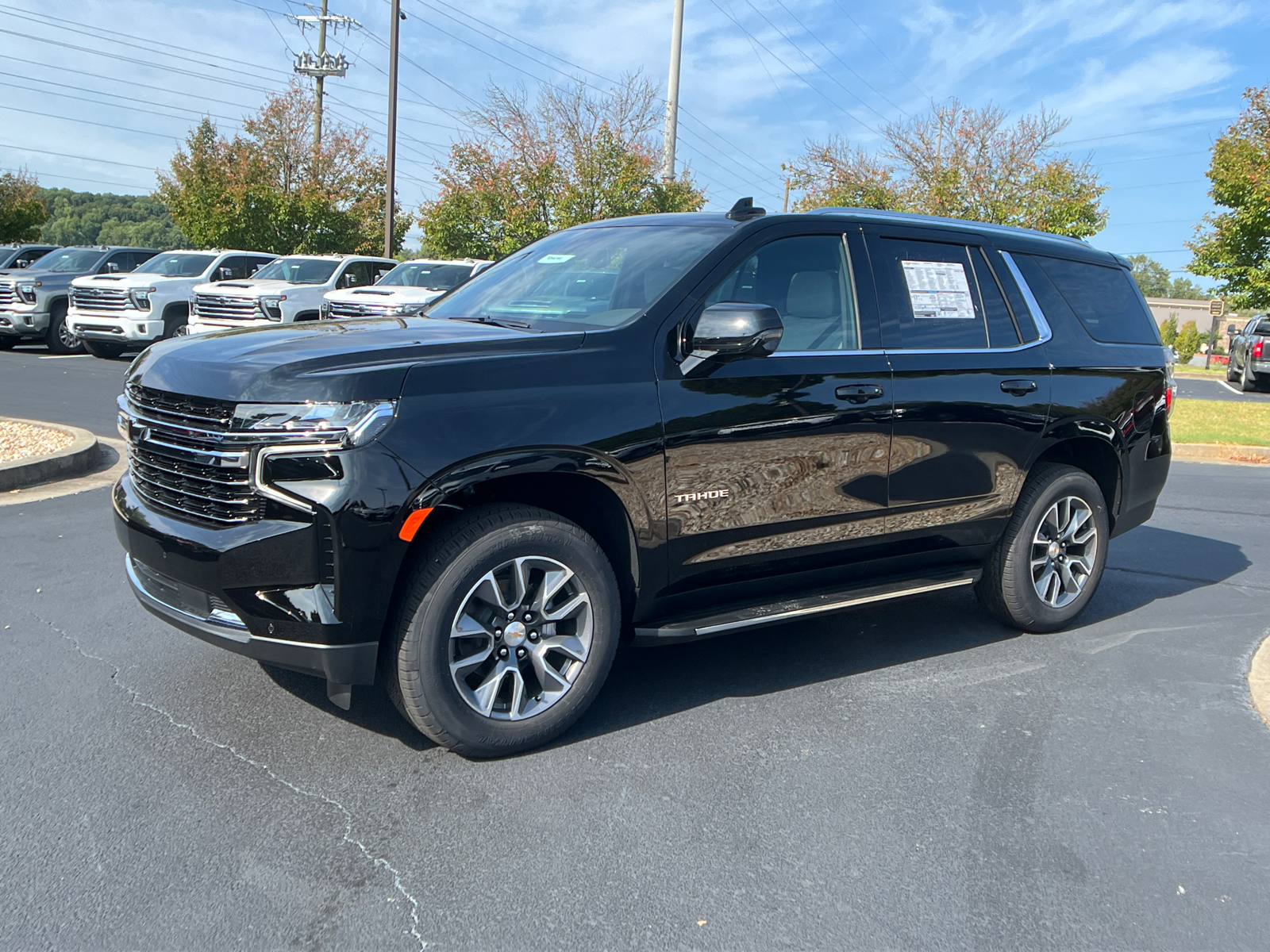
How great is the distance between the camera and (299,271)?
18.9m

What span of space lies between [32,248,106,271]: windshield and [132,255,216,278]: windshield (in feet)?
5.77

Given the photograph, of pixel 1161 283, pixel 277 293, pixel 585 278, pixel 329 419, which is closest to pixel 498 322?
pixel 585 278

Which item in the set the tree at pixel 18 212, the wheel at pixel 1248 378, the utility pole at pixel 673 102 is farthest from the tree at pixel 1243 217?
the tree at pixel 18 212

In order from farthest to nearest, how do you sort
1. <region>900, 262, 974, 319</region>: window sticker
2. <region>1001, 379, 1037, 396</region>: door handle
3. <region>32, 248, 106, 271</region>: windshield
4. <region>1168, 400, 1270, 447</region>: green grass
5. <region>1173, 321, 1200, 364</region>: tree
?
1. <region>1173, 321, 1200, 364</region>: tree
2. <region>32, 248, 106, 271</region>: windshield
3. <region>1168, 400, 1270, 447</region>: green grass
4. <region>1001, 379, 1037, 396</region>: door handle
5. <region>900, 262, 974, 319</region>: window sticker

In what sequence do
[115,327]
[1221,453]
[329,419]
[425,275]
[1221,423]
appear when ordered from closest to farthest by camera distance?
[329,419] → [1221,453] → [1221,423] → [425,275] → [115,327]

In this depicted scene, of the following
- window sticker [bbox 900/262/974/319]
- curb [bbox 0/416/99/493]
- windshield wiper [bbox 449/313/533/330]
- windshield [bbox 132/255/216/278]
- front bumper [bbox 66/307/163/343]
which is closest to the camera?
windshield wiper [bbox 449/313/533/330]

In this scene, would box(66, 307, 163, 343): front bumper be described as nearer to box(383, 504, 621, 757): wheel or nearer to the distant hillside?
box(383, 504, 621, 757): wheel

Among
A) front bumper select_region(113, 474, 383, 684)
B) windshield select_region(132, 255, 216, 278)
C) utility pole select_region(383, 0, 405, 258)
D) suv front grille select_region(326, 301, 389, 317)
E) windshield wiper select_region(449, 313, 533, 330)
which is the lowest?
front bumper select_region(113, 474, 383, 684)

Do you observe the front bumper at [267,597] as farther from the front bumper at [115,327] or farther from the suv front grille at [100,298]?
the suv front grille at [100,298]

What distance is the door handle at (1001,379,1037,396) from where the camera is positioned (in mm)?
4910

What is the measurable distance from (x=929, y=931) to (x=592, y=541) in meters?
1.66

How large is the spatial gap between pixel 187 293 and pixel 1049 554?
17341mm

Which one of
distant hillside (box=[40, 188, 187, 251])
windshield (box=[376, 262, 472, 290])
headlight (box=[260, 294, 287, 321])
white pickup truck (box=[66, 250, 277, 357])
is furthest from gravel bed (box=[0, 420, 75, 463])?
distant hillside (box=[40, 188, 187, 251])

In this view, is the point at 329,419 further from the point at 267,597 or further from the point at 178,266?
the point at 178,266
